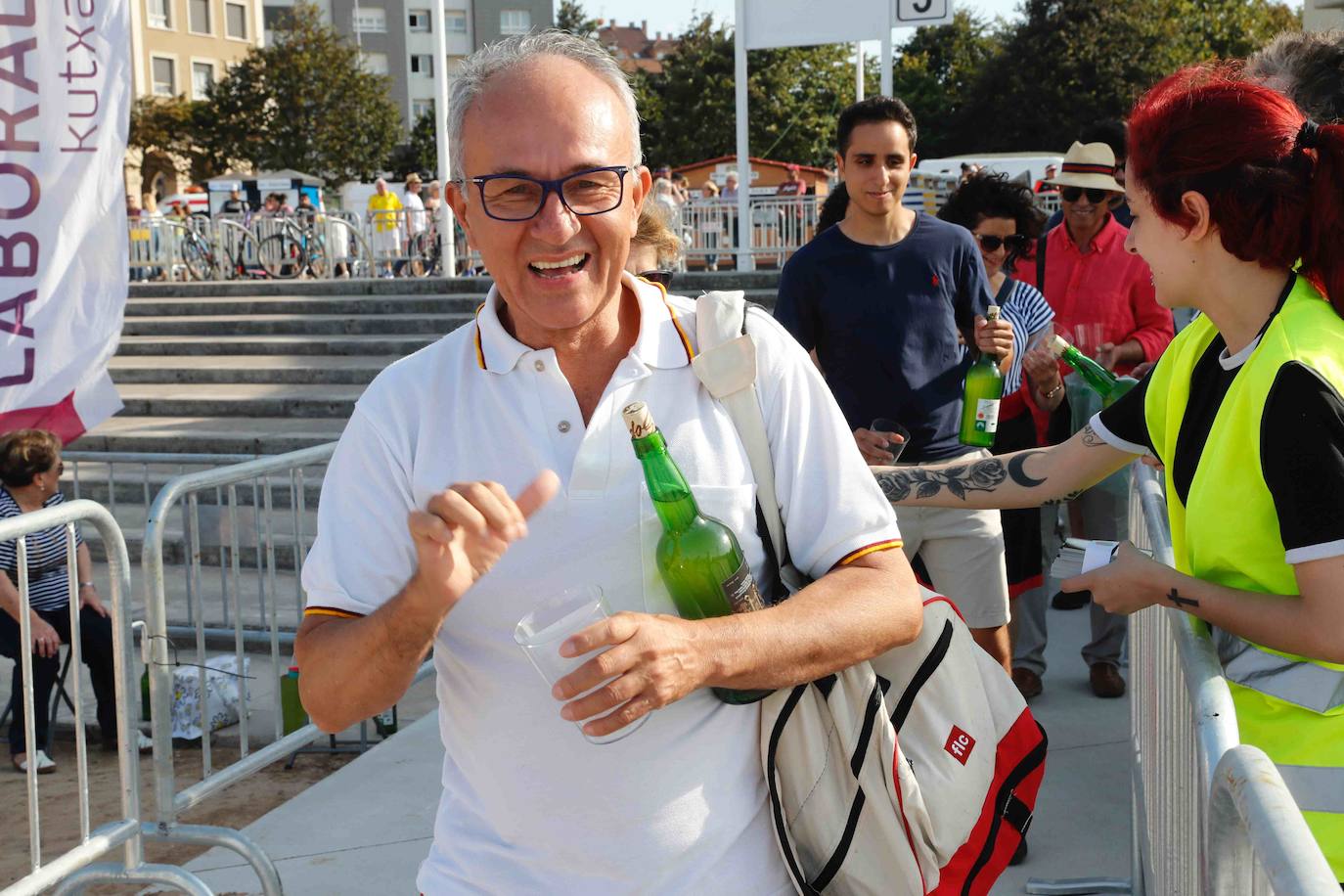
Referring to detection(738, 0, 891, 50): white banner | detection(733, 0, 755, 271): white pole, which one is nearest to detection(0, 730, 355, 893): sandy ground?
detection(738, 0, 891, 50): white banner

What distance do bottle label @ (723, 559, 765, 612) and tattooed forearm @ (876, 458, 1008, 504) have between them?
131 cm

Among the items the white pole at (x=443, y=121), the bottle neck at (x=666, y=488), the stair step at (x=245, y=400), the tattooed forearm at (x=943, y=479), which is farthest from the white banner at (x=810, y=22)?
the bottle neck at (x=666, y=488)

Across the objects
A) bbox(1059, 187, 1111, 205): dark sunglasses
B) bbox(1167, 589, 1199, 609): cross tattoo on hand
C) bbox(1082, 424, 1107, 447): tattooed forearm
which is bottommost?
bbox(1167, 589, 1199, 609): cross tattoo on hand

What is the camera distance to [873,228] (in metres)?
4.86

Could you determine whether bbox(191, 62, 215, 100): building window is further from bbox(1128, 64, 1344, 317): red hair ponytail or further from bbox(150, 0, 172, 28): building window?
bbox(1128, 64, 1344, 317): red hair ponytail

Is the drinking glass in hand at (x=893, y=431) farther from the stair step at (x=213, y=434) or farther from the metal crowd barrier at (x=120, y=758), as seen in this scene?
the stair step at (x=213, y=434)

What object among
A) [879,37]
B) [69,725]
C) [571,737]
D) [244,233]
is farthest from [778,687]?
[244,233]

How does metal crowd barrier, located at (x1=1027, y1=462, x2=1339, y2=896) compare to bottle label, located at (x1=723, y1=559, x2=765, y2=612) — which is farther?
bottle label, located at (x1=723, y1=559, x2=765, y2=612)

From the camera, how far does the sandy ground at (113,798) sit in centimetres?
565

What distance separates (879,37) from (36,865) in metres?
11.5

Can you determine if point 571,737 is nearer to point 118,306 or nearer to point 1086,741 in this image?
point 118,306

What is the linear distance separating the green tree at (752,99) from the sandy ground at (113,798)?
154 feet

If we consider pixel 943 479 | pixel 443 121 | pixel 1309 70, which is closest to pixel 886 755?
pixel 943 479

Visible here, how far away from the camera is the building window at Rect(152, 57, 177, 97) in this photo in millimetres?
65000
